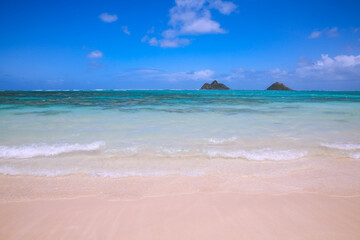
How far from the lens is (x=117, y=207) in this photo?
2.59m

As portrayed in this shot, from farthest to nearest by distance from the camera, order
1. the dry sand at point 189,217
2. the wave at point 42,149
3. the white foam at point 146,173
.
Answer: the wave at point 42,149, the white foam at point 146,173, the dry sand at point 189,217

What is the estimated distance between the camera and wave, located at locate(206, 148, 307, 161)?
4398 mm

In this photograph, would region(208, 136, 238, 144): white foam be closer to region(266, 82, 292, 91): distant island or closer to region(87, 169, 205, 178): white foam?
region(87, 169, 205, 178): white foam

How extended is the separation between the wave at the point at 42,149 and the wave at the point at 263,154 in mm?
3343

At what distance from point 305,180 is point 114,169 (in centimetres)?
370

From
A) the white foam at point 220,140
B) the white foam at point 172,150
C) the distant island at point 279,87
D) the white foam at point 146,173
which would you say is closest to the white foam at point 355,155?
the white foam at point 220,140

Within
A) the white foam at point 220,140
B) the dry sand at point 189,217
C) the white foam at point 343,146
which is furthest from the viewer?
the white foam at point 220,140

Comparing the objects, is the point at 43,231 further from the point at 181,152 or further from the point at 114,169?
the point at 181,152

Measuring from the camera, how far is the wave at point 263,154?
14.4ft

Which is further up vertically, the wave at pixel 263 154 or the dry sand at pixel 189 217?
the wave at pixel 263 154

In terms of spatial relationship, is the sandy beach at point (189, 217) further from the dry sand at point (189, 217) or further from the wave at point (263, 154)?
the wave at point (263, 154)

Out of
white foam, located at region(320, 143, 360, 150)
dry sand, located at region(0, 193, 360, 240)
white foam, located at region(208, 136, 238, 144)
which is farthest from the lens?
white foam, located at region(208, 136, 238, 144)

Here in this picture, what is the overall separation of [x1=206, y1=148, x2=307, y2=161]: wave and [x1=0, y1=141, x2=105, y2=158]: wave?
3343mm

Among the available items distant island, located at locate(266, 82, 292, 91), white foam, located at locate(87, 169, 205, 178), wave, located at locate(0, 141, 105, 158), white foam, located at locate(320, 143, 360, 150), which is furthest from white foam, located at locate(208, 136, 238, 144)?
distant island, located at locate(266, 82, 292, 91)
